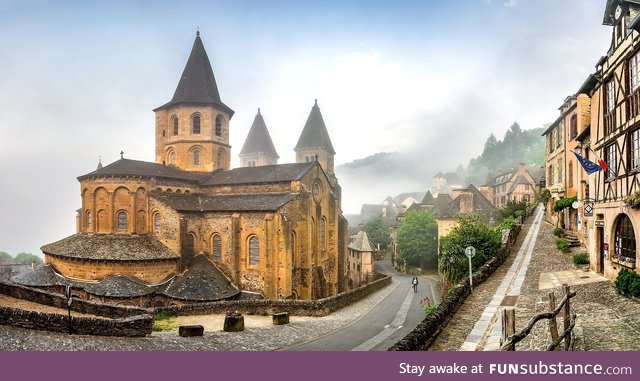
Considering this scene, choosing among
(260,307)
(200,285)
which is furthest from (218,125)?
(260,307)

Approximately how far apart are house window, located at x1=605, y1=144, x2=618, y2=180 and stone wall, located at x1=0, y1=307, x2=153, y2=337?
67.6 feet

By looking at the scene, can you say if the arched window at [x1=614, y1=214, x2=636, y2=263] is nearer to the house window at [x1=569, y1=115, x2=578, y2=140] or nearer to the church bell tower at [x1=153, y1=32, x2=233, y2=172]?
the house window at [x1=569, y1=115, x2=578, y2=140]

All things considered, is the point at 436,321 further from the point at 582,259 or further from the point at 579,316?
the point at 582,259

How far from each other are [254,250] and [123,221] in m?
Result: 12.2

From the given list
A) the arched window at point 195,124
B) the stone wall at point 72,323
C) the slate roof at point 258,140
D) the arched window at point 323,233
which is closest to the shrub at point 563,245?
the arched window at point 323,233

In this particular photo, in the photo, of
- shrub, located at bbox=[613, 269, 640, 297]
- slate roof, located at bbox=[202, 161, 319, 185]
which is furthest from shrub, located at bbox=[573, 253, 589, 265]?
slate roof, located at bbox=[202, 161, 319, 185]

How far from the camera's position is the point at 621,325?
11281 millimetres

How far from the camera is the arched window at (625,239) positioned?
15742 millimetres

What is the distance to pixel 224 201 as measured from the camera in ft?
117

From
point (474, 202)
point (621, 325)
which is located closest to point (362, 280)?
point (474, 202)

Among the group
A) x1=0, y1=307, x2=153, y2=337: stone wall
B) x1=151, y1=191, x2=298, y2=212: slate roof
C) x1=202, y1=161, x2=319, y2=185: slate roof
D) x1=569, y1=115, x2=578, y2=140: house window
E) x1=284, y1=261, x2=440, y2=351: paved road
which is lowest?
x1=284, y1=261, x2=440, y2=351: paved road

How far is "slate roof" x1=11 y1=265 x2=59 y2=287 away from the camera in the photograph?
1184 inches

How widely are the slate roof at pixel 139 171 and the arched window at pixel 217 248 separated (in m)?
7.32

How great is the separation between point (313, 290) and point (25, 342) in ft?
78.0
